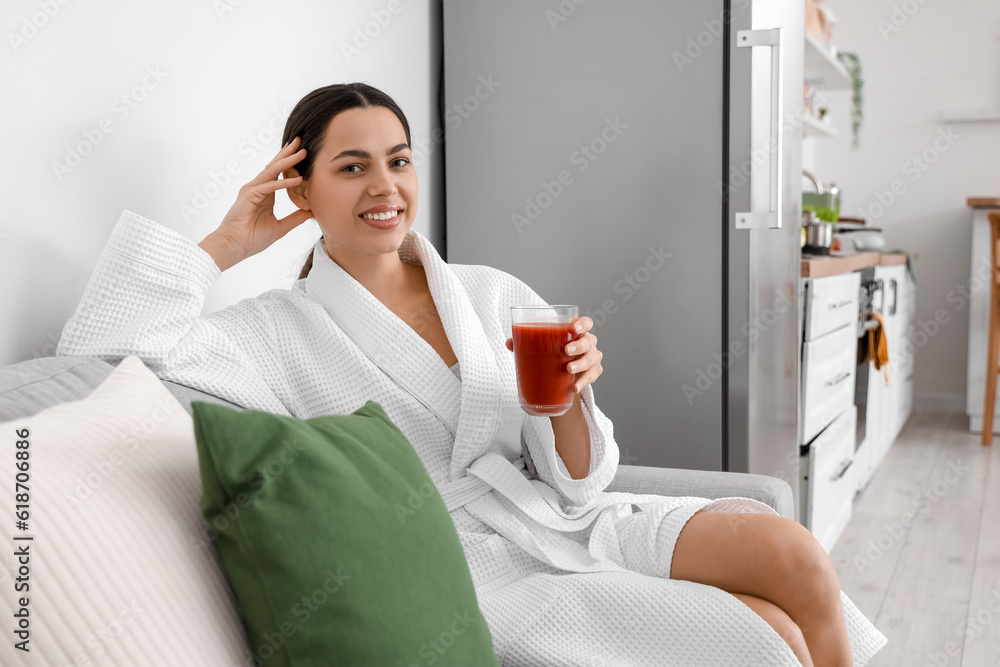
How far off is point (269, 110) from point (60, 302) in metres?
0.62

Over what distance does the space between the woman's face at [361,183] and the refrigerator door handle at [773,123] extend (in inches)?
36.7

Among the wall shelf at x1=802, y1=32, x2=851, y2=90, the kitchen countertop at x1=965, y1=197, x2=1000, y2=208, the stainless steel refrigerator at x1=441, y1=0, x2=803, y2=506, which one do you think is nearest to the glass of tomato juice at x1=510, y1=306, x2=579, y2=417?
the stainless steel refrigerator at x1=441, y1=0, x2=803, y2=506

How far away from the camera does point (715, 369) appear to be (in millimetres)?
1996

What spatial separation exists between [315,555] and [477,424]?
61 cm

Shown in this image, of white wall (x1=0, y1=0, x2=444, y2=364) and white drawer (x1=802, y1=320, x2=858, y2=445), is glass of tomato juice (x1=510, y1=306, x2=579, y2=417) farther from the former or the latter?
white drawer (x1=802, y1=320, x2=858, y2=445)

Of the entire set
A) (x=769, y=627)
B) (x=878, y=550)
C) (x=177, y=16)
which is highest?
(x=177, y=16)

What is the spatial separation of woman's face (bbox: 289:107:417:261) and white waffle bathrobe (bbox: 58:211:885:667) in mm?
80

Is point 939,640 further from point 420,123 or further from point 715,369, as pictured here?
point 420,123

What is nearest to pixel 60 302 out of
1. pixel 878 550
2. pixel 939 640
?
pixel 939 640

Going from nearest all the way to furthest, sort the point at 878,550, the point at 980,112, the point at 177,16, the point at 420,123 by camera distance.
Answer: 1. the point at 177,16
2. the point at 420,123
3. the point at 878,550
4. the point at 980,112

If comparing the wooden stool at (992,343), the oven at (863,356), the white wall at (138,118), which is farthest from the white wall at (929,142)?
the white wall at (138,118)

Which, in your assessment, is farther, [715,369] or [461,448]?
[715,369]

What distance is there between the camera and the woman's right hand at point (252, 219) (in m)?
1.32

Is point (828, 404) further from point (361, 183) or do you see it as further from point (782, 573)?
point (361, 183)
